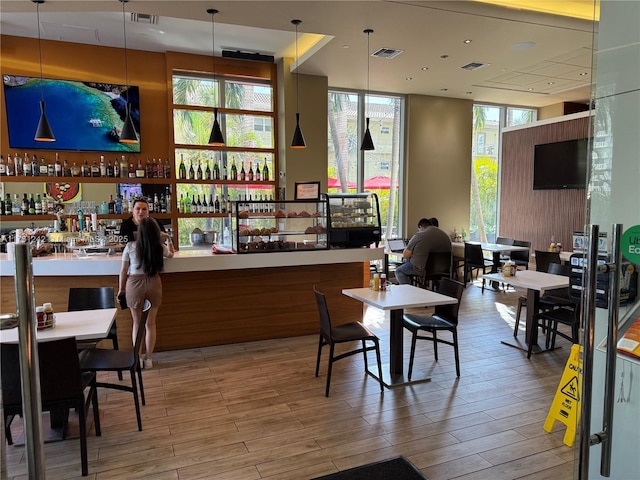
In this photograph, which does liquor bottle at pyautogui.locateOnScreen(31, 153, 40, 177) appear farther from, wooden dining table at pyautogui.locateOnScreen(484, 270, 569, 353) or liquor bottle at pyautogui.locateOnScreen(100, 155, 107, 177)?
wooden dining table at pyautogui.locateOnScreen(484, 270, 569, 353)

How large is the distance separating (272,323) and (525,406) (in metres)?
2.79

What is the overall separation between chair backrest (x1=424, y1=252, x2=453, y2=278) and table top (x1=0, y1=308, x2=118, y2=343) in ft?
14.9

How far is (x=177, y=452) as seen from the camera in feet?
9.30

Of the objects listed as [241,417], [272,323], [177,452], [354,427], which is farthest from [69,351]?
[272,323]

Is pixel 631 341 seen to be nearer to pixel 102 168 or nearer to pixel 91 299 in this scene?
pixel 91 299

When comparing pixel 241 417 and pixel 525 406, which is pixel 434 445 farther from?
pixel 241 417

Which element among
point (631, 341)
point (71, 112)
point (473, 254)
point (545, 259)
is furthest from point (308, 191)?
point (473, 254)

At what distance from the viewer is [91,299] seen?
149 inches

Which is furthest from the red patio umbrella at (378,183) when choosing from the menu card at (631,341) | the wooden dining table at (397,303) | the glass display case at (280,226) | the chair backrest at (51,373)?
the menu card at (631,341)

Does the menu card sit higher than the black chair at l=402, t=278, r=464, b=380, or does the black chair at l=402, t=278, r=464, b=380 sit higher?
the menu card

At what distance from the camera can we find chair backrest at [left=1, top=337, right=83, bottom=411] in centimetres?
235

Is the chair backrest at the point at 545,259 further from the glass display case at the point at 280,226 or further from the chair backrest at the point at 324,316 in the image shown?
the chair backrest at the point at 324,316

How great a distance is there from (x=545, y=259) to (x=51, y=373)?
6.08 meters

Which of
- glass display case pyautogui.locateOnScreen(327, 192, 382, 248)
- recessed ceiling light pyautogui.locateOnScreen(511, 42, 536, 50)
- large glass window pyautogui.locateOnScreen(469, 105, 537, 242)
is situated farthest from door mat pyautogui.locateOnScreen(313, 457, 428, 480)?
large glass window pyautogui.locateOnScreen(469, 105, 537, 242)
